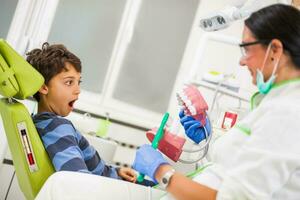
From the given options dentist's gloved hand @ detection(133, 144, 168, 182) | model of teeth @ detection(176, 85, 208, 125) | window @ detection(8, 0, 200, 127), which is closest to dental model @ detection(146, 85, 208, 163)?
model of teeth @ detection(176, 85, 208, 125)

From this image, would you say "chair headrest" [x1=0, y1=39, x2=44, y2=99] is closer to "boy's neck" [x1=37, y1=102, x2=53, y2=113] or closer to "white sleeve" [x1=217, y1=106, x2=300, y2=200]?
"boy's neck" [x1=37, y1=102, x2=53, y2=113]

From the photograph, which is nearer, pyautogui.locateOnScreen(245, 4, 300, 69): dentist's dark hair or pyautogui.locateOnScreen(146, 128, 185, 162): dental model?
pyautogui.locateOnScreen(245, 4, 300, 69): dentist's dark hair

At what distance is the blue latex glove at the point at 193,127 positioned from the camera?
1373 millimetres

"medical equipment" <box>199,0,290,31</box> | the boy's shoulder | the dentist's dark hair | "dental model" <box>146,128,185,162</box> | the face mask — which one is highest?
"medical equipment" <box>199,0,290,31</box>

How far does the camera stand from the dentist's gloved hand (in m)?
1.01

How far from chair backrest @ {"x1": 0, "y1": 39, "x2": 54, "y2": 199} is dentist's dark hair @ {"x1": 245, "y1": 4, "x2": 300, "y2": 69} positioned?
78 centimetres

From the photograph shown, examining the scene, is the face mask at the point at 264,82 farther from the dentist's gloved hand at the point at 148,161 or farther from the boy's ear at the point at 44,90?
the boy's ear at the point at 44,90

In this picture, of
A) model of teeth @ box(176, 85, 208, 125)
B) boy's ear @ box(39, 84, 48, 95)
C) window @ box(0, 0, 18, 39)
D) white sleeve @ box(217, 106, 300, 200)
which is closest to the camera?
white sleeve @ box(217, 106, 300, 200)

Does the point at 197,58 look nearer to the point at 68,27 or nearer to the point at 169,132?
the point at 169,132

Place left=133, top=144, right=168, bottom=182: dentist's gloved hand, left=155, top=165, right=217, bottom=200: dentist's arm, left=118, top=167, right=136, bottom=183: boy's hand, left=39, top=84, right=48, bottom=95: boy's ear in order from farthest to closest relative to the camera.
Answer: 1. left=118, top=167, right=136, bottom=183: boy's hand
2. left=39, top=84, right=48, bottom=95: boy's ear
3. left=133, top=144, right=168, bottom=182: dentist's gloved hand
4. left=155, top=165, right=217, bottom=200: dentist's arm

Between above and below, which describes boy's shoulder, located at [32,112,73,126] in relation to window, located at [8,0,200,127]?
below

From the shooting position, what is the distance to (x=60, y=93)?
1456 millimetres

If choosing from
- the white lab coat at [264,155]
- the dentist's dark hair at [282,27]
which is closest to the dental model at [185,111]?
the white lab coat at [264,155]

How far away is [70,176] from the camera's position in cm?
98
